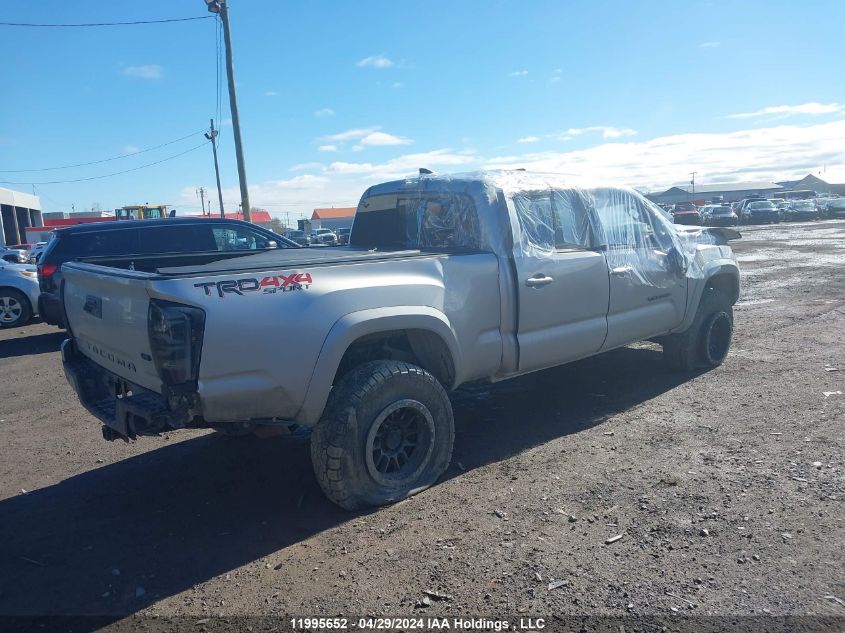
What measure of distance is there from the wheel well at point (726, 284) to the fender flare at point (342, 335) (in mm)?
4122

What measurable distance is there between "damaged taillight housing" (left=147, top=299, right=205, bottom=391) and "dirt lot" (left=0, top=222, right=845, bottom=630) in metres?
1.00

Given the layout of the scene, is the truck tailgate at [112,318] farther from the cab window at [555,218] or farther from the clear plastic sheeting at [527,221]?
the cab window at [555,218]

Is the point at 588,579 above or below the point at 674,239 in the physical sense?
below

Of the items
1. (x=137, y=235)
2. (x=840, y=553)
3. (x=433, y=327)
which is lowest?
(x=840, y=553)

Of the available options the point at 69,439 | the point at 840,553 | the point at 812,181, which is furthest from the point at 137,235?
the point at 812,181

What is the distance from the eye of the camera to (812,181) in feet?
464

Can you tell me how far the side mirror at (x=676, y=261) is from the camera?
6.33 metres

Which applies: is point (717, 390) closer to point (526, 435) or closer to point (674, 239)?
point (674, 239)

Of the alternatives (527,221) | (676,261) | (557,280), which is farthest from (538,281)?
(676,261)

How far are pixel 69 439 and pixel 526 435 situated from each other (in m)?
3.88

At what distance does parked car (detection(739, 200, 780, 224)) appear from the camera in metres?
47.0

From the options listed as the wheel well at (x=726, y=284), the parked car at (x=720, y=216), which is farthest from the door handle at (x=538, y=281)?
the parked car at (x=720, y=216)

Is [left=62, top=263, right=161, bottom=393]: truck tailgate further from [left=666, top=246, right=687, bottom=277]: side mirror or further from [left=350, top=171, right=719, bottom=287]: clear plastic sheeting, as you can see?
[left=666, top=246, right=687, bottom=277]: side mirror

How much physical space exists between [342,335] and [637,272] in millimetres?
3182
